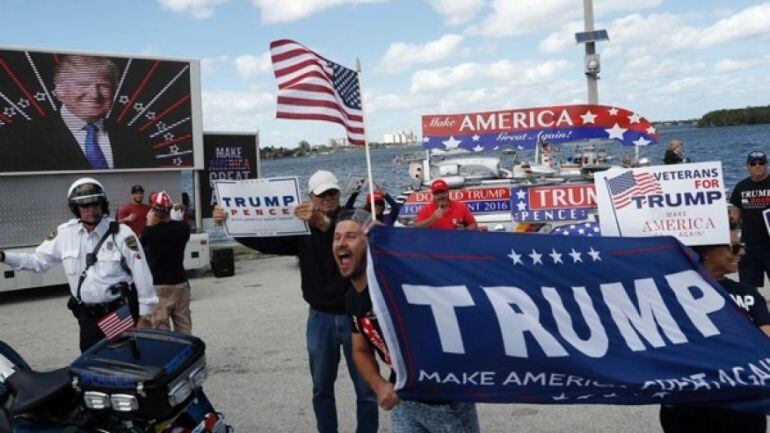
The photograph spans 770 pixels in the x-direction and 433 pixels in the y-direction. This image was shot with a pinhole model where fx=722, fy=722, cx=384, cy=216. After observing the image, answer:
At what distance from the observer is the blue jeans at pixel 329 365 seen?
14.7 feet

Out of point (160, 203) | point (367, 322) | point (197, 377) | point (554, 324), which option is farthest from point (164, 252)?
point (554, 324)

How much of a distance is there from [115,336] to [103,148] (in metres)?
9.12

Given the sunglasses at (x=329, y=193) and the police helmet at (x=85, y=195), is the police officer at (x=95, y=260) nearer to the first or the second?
the police helmet at (x=85, y=195)

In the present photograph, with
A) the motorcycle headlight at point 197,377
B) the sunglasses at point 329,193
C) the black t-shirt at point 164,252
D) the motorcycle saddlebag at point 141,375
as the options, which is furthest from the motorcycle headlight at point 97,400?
the black t-shirt at point 164,252

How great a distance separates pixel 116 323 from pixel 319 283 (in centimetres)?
125

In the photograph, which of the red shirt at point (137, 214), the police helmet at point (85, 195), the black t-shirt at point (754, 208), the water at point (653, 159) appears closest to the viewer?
the police helmet at point (85, 195)

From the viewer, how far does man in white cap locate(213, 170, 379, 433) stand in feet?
14.7

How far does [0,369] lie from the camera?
148 inches

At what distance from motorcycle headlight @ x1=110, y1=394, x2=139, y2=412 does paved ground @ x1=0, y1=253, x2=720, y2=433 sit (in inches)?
77.8

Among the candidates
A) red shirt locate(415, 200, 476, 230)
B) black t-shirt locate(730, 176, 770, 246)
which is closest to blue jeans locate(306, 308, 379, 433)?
red shirt locate(415, 200, 476, 230)

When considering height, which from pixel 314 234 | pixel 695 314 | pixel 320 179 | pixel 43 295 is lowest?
pixel 43 295

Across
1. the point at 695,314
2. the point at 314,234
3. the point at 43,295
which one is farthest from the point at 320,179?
the point at 43,295

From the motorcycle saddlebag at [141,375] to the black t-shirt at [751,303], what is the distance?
106 inches

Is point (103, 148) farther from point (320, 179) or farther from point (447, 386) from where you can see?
point (447, 386)
